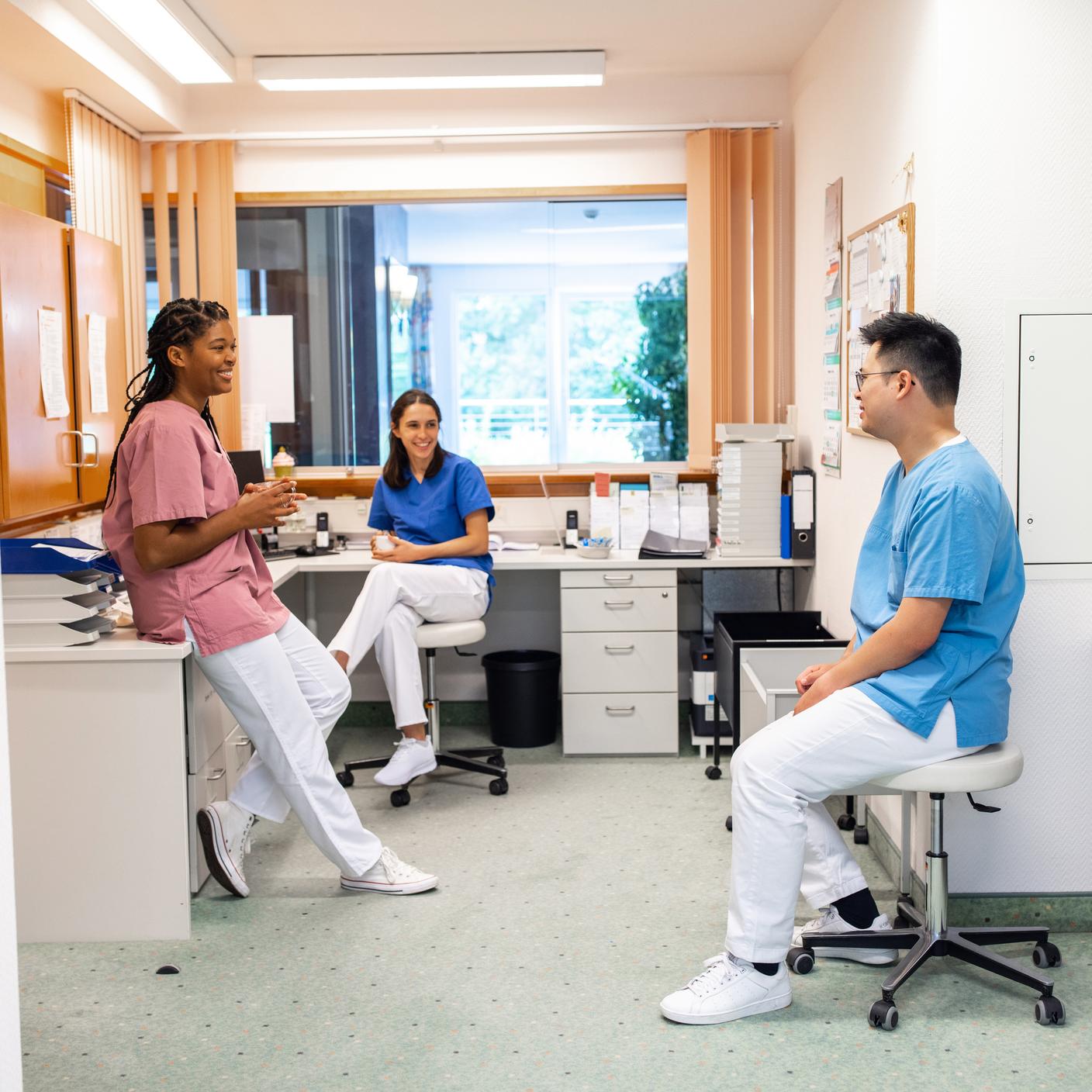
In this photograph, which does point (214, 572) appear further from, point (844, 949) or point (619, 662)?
point (619, 662)

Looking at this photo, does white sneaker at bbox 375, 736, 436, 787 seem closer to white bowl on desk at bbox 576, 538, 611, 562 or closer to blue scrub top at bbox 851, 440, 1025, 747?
white bowl on desk at bbox 576, 538, 611, 562

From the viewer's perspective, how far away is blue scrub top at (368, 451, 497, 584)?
4211 millimetres

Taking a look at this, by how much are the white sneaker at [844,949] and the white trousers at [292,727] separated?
1.17m

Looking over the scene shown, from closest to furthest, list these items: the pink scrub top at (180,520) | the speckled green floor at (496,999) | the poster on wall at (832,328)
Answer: the speckled green floor at (496,999) < the pink scrub top at (180,520) < the poster on wall at (832,328)

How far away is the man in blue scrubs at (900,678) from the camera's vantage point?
2.38 m

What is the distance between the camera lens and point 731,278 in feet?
15.7

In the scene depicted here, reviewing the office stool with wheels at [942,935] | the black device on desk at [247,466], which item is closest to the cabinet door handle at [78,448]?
the black device on desk at [247,466]

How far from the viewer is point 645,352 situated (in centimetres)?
524

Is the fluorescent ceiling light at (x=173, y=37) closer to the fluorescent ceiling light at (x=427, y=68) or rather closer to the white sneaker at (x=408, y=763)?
the fluorescent ceiling light at (x=427, y=68)

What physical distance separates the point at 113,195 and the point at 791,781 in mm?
3504

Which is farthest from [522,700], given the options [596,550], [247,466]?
[247,466]

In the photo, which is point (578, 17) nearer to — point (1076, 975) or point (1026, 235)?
point (1026, 235)

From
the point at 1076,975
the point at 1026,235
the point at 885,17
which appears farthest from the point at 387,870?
the point at 885,17

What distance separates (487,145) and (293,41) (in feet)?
2.94
